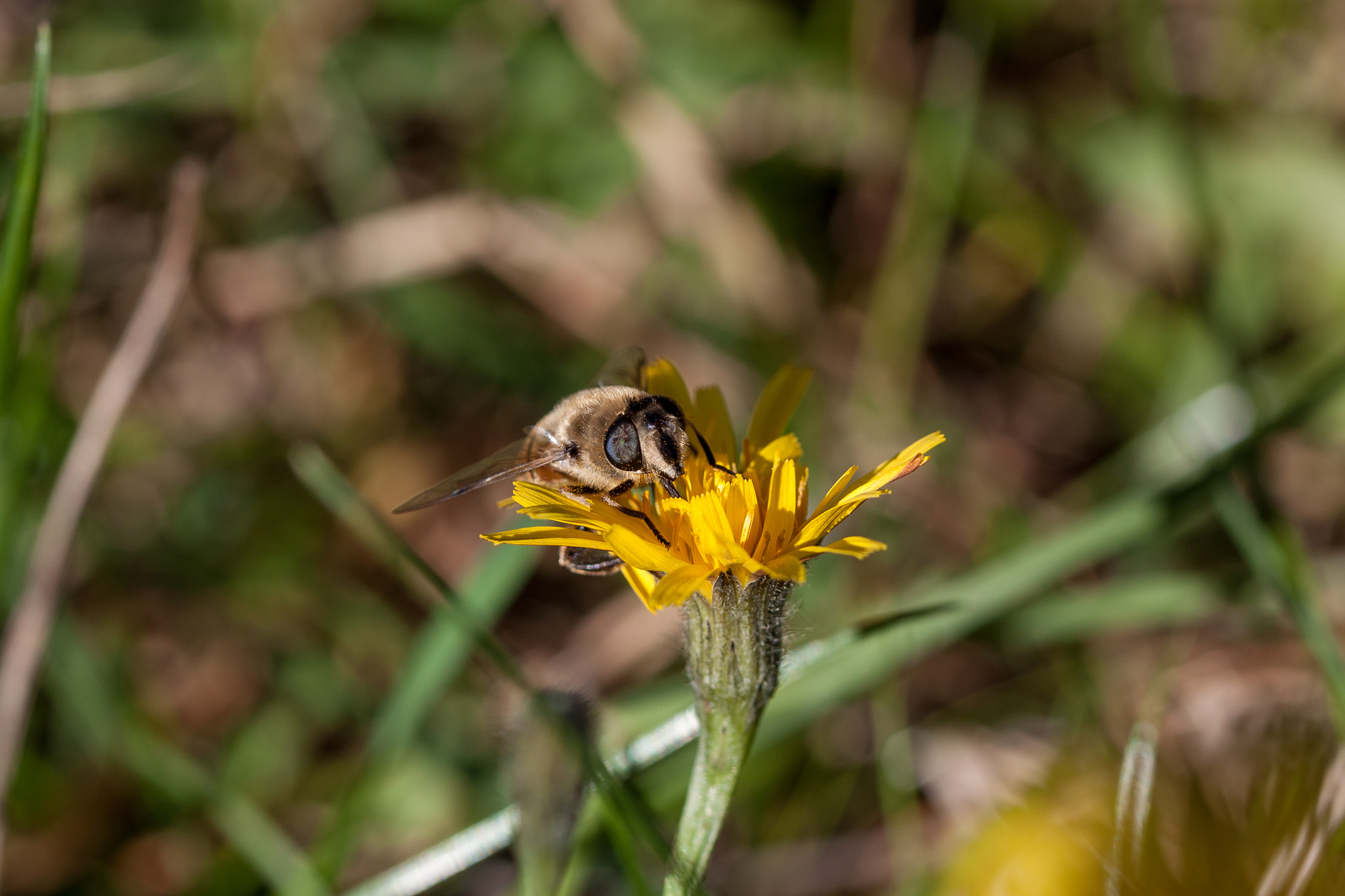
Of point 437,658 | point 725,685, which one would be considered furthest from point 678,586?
point 437,658

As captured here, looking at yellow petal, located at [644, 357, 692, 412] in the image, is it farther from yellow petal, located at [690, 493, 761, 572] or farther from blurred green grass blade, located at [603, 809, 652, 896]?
blurred green grass blade, located at [603, 809, 652, 896]

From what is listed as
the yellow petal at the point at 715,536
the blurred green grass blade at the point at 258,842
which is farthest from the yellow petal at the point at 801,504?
the blurred green grass blade at the point at 258,842

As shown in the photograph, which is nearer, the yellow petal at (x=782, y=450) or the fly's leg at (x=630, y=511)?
the fly's leg at (x=630, y=511)

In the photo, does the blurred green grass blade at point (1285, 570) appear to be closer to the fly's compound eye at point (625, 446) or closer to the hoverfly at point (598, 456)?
the hoverfly at point (598, 456)

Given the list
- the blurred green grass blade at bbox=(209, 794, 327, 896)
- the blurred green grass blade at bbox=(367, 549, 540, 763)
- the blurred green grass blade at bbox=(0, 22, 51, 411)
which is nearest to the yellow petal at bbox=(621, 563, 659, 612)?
the blurred green grass blade at bbox=(367, 549, 540, 763)

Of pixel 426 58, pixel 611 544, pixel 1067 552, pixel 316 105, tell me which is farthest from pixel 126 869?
pixel 426 58

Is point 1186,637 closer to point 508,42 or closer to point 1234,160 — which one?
point 1234,160
